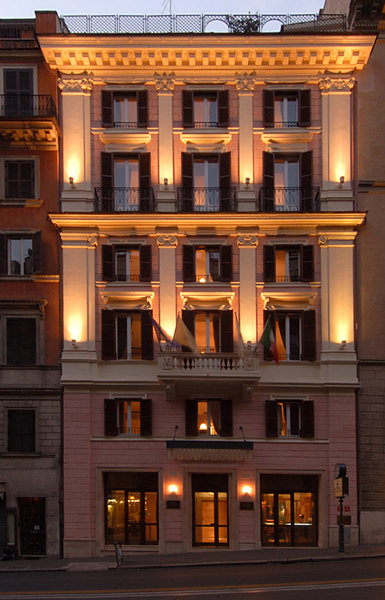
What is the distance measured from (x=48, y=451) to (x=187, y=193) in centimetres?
1352

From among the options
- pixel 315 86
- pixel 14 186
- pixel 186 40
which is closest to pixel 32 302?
pixel 14 186

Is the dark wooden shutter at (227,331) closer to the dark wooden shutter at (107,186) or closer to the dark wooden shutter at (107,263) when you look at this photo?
the dark wooden shutter at (107,263)

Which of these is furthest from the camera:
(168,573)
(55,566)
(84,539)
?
(84,539)

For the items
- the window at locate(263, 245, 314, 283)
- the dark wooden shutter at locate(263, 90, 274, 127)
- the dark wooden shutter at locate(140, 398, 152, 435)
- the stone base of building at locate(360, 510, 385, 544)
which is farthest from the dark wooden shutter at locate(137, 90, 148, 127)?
the stone base of building at locate(360, 510, 385, 544)

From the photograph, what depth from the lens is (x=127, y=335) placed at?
37000 millimetres

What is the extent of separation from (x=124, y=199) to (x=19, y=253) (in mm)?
5568

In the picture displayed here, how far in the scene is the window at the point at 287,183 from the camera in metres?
37.0

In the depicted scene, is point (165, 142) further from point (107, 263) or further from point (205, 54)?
point (107, 263)

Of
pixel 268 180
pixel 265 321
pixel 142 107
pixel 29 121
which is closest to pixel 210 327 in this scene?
pixel 265 321

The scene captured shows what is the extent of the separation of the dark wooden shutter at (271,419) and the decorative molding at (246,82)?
571 inches

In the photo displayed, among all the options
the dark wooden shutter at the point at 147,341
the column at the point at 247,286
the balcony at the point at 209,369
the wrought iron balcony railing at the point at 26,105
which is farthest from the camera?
the wrought iron balcony railing at the point at 26,105

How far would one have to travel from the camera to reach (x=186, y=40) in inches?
1444

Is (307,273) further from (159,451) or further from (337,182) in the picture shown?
(159,451)

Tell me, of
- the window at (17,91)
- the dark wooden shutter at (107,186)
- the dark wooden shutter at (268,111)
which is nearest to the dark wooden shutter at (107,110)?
the dark wooden shutter at (107,186)
